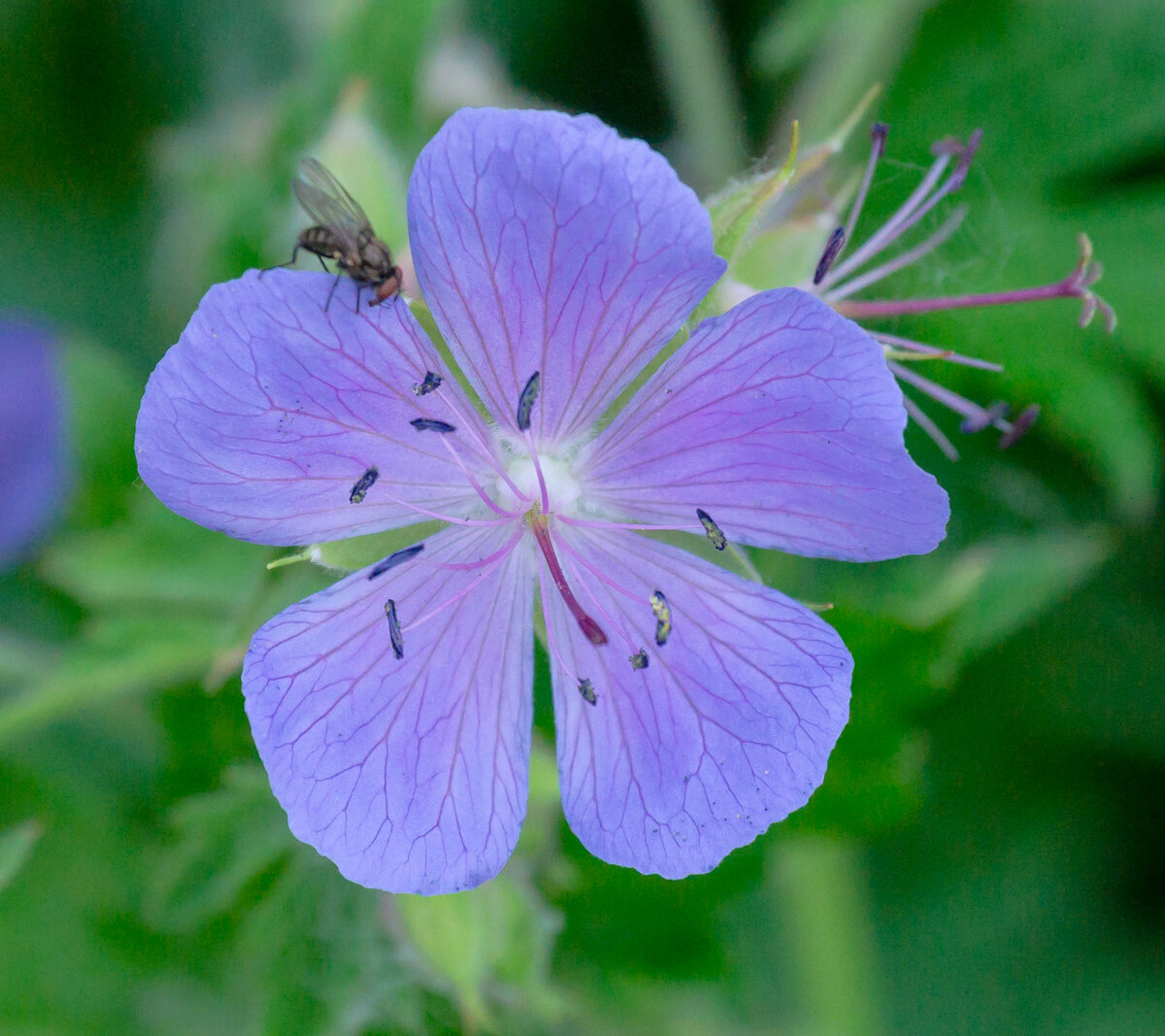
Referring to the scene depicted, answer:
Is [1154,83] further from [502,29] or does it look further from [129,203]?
[129,203]

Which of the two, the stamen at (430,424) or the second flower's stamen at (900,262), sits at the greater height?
the stamen at (430,424)

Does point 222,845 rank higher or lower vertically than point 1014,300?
lower

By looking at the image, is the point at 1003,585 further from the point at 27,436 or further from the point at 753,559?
the point at 27,436

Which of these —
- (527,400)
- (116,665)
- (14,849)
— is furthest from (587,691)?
(116,665)

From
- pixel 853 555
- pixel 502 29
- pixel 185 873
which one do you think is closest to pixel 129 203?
pixel 502 29

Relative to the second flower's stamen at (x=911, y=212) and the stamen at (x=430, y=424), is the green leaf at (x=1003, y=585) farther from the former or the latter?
the stamen at (x=430, y=424)

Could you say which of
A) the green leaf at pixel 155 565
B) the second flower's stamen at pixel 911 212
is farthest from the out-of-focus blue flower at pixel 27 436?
the second flower's stamen at pixel 911 212
